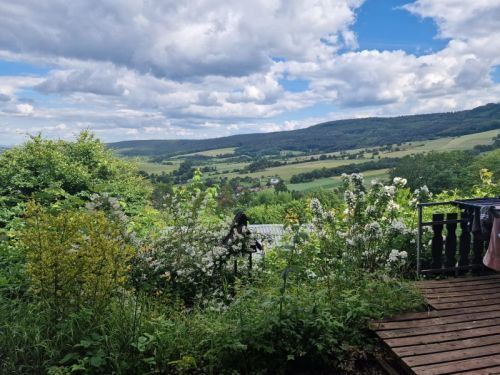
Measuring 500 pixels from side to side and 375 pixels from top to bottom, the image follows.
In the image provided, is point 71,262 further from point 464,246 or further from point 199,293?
point 464,246

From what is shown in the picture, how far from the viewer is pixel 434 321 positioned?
4047mm

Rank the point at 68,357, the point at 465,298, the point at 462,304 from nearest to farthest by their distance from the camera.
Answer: the point at 68,357, the point at 462,304, the point at 465,298

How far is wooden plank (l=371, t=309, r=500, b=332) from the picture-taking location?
12.7 ft

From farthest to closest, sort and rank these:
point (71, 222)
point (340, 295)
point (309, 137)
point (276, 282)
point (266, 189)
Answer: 1. point (309, 137)
2. point (266, 189)
3. point (276, 282)
4. point (340, 295)
5. point (71, 222)

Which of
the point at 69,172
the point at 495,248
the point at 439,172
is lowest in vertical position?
the point at 439,172

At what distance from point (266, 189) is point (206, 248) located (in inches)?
1201

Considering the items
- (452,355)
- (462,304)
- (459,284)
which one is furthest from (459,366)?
(459,284)

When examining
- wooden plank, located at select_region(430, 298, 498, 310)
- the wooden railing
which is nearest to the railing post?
the wooden railing

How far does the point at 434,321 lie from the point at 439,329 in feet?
0.54

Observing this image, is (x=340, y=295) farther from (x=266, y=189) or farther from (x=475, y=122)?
(x=475, y=122)

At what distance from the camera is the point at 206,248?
5520 mm

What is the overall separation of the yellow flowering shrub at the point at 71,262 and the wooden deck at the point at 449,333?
2.51 meters

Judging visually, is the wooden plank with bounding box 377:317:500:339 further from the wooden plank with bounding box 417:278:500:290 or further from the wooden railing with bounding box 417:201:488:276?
the wooden railing with bounding box 417:201:488:276

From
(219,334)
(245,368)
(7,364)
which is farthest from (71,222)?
(245,368)
